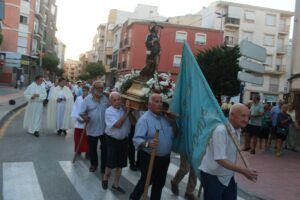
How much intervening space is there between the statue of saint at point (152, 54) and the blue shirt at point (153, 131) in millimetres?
3118

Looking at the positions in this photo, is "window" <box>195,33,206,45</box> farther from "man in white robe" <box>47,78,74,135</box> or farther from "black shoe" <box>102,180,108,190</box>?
"black shoe" <box>102,180,108,190</box>

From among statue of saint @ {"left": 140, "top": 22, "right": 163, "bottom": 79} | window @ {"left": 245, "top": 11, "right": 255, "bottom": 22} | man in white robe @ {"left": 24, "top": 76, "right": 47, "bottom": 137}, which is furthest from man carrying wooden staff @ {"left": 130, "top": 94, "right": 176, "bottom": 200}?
window @ {"left": 245, "top": 11, "right": 255, "bottom": 22}

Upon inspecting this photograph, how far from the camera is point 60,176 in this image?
7152 millimetres

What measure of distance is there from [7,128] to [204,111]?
9.58 m

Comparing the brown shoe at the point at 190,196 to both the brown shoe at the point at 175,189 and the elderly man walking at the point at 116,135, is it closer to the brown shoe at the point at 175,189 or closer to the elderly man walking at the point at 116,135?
the brown shoe at the point at 175,189

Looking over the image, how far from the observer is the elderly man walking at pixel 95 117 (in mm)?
7383

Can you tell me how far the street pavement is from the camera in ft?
20.3

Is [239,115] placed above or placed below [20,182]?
above

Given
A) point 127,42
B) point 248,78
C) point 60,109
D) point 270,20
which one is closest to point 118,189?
point 248,78

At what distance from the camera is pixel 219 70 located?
115ft

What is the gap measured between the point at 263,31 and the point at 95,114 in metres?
53.2

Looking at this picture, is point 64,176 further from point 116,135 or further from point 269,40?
point 269,40

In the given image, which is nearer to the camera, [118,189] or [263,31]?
[118,189]

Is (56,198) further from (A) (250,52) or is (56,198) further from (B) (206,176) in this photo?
(A) (250,52)
